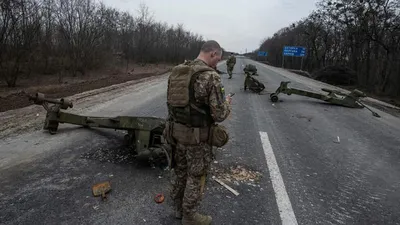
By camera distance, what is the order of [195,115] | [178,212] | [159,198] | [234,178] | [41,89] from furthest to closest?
1. [41,89]
2. [234,178]
3. [159,198]
4. [178,212]
5. [195,115]

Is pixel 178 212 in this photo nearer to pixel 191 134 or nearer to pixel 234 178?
pixel 191 134

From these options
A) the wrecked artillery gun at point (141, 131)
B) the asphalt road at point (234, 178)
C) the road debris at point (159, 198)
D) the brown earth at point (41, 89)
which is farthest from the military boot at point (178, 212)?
the brown earth at point (41, 89)

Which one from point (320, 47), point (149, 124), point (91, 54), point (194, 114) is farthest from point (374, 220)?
point (320, 47)

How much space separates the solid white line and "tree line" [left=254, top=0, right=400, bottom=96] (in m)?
18.4

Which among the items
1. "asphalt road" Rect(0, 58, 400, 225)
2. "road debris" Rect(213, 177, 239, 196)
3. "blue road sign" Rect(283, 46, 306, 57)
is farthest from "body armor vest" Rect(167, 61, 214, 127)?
"blue road sign" Rect(283, 46, 306, 57)

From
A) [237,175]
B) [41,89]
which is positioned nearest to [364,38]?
[41,89]

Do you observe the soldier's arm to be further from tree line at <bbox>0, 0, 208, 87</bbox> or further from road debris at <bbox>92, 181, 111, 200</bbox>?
tree line at <bbox>0, 0, 208, 87</bbox>

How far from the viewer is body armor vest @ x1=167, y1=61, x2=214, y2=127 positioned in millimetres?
2963

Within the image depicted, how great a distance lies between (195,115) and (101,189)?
1572 millimetres

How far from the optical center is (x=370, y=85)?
2536cm

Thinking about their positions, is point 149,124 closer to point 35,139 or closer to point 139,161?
point 139,161

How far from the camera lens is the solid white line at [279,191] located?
3447 mm

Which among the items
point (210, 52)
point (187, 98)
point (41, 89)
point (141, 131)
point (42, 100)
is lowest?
point (41, 89)

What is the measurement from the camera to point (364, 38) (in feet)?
94.0
